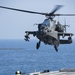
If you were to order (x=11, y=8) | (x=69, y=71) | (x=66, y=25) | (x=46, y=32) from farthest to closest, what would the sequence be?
(x=69, y=71) → (x=66, y=25) → (x=46, y=32) → (x=11, y=8)

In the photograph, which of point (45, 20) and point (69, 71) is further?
point (69, 71)

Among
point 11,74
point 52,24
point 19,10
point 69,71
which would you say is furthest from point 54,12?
point 11,74

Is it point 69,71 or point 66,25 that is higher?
point 66,25

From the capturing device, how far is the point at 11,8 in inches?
2712

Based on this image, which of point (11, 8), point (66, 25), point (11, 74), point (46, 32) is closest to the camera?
point (11, 8)

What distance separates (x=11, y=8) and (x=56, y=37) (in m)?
10.6

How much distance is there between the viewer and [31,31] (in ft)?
251

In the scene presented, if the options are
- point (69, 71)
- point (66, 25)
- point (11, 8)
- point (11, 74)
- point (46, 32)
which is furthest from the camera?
point (11, 74)

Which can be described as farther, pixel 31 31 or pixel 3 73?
pixel 3 73

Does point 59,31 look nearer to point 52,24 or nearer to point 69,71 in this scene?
point 52,24

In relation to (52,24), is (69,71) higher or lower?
lower

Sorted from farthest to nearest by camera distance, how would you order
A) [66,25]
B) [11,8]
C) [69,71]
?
[69,71] < [66,25] < [11,8]

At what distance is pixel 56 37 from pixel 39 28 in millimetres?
3089

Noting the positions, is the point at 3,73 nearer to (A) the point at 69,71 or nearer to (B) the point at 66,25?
(A) the point at 69,71
